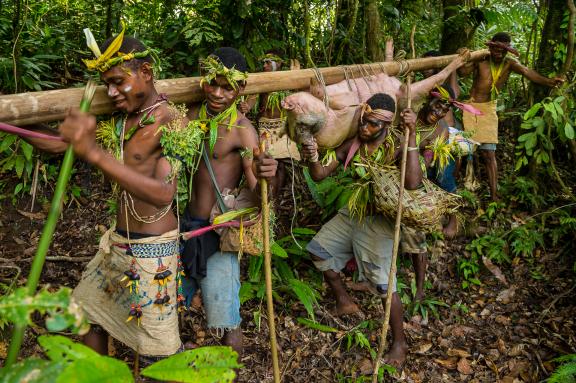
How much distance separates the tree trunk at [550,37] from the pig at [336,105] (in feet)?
5.73

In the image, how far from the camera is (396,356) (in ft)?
13.7

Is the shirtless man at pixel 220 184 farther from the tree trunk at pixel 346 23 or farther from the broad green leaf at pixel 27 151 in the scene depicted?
the tree trunk at pixel 346 23

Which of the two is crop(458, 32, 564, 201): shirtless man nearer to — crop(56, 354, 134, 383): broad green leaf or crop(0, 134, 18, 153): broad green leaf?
crop(0, 134, 18, 153): broad green leaf

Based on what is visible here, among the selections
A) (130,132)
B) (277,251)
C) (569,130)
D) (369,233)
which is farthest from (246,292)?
(569,130)

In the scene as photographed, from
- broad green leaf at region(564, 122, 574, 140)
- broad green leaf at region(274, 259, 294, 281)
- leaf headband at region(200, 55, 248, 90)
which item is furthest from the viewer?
broad green leaf at region(564, 122, 574, 140)

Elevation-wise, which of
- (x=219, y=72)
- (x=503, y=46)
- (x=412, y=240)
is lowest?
(x=412, y=240)

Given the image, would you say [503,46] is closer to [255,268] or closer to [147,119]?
[255,268]

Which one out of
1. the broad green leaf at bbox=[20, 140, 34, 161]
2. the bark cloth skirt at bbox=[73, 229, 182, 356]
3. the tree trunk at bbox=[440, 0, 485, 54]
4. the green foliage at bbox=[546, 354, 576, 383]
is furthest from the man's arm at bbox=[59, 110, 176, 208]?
the tree trunk at bbox=[440, 0, 485, 54]

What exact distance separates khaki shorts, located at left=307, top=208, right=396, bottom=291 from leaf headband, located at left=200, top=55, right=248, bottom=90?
1631 millimetres

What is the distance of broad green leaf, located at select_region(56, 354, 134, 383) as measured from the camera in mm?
1145

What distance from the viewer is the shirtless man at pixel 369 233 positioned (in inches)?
140

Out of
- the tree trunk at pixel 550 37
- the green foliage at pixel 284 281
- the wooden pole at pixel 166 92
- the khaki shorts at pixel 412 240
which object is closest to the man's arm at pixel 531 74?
the tree trunk at pixel 550 37

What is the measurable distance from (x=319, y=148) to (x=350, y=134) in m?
0.27

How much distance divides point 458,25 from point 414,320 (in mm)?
3896
